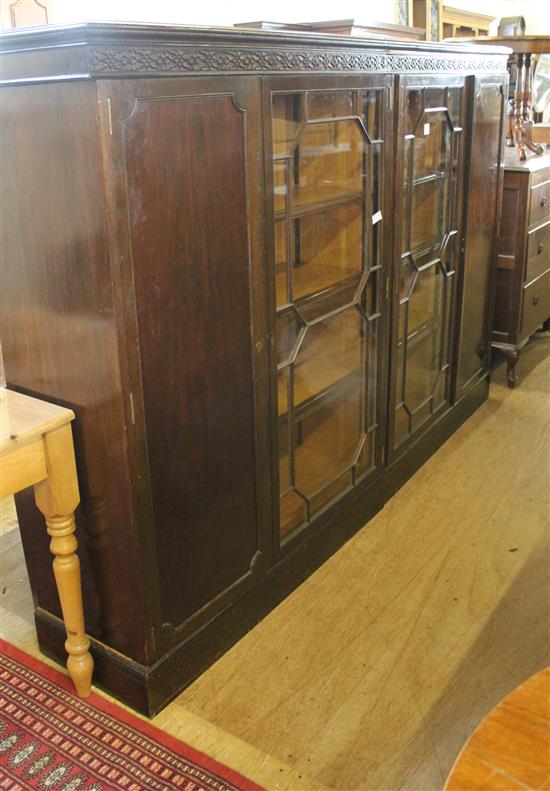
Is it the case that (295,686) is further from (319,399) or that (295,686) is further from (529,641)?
(319,399)

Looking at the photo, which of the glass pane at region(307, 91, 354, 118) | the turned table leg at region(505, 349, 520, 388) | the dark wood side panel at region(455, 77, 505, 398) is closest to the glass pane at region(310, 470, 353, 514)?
the dark wood side panel at region(455, 77, 505, 398)

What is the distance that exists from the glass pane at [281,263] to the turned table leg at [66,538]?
0.61 meters

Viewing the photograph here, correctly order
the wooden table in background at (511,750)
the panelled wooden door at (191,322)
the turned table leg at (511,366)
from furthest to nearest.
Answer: the turned table leg at (511,366) → the panelled wooden door at (191,322) → the wooden table in background at (511,750)

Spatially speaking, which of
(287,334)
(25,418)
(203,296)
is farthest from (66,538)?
(287,334)

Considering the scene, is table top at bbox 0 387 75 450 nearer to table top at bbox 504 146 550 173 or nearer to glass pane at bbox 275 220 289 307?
glass pane at bbox 275 220 289 307

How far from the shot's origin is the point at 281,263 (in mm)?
1848

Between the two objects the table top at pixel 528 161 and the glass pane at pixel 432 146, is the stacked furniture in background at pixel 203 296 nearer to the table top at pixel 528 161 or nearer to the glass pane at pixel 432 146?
the glass pane at pixel 432 146

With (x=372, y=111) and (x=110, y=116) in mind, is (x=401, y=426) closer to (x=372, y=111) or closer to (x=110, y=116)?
(x=372, y=111)

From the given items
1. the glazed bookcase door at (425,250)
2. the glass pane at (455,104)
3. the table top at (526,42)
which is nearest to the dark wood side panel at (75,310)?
the glazed bookcase door at (425,250)

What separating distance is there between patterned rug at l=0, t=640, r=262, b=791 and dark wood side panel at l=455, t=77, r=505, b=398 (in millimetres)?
1853

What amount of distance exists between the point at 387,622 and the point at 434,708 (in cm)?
31

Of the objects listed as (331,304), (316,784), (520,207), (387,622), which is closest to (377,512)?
(387,622)

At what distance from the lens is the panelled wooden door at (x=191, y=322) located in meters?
1.40

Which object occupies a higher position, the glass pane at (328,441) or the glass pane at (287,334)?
the glass pane at (287,334)
